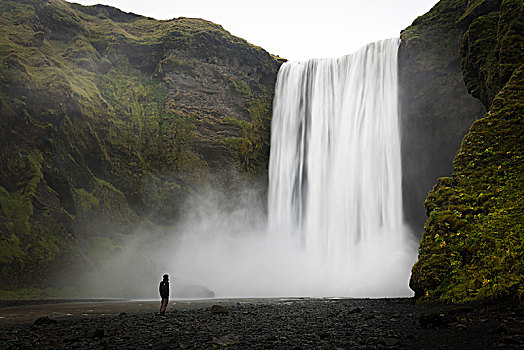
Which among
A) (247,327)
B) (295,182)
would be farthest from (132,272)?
(247,327)

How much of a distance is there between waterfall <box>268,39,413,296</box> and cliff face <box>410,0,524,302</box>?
41.4ft

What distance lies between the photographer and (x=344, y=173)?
31344 millimetres

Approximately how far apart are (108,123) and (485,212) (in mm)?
27591

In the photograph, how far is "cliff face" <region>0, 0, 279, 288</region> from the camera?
2539cm

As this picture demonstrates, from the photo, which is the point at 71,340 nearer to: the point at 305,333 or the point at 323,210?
the point at 305,333

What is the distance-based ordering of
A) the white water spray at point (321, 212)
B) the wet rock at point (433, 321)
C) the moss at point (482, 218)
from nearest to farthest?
1. the wet rock at point (433, 321)
2. the moss at point (482, 218)
3. the white water spray at point (321, 212)

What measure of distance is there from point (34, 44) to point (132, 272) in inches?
782

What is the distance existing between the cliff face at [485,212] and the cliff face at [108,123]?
22.1 meters

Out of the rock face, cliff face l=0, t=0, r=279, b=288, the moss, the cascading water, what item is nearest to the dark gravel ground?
the moss

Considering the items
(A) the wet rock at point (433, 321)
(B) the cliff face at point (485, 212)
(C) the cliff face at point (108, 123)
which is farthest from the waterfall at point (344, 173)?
(A) the wet rock at point (433, 321)

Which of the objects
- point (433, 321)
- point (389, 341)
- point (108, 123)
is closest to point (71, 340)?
point (389, 341)

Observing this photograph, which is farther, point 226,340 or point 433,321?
point 433,321

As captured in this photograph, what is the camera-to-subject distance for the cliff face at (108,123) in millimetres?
25391

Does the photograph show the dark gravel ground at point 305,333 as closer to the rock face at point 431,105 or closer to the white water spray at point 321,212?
the white water spray at point 321,212
